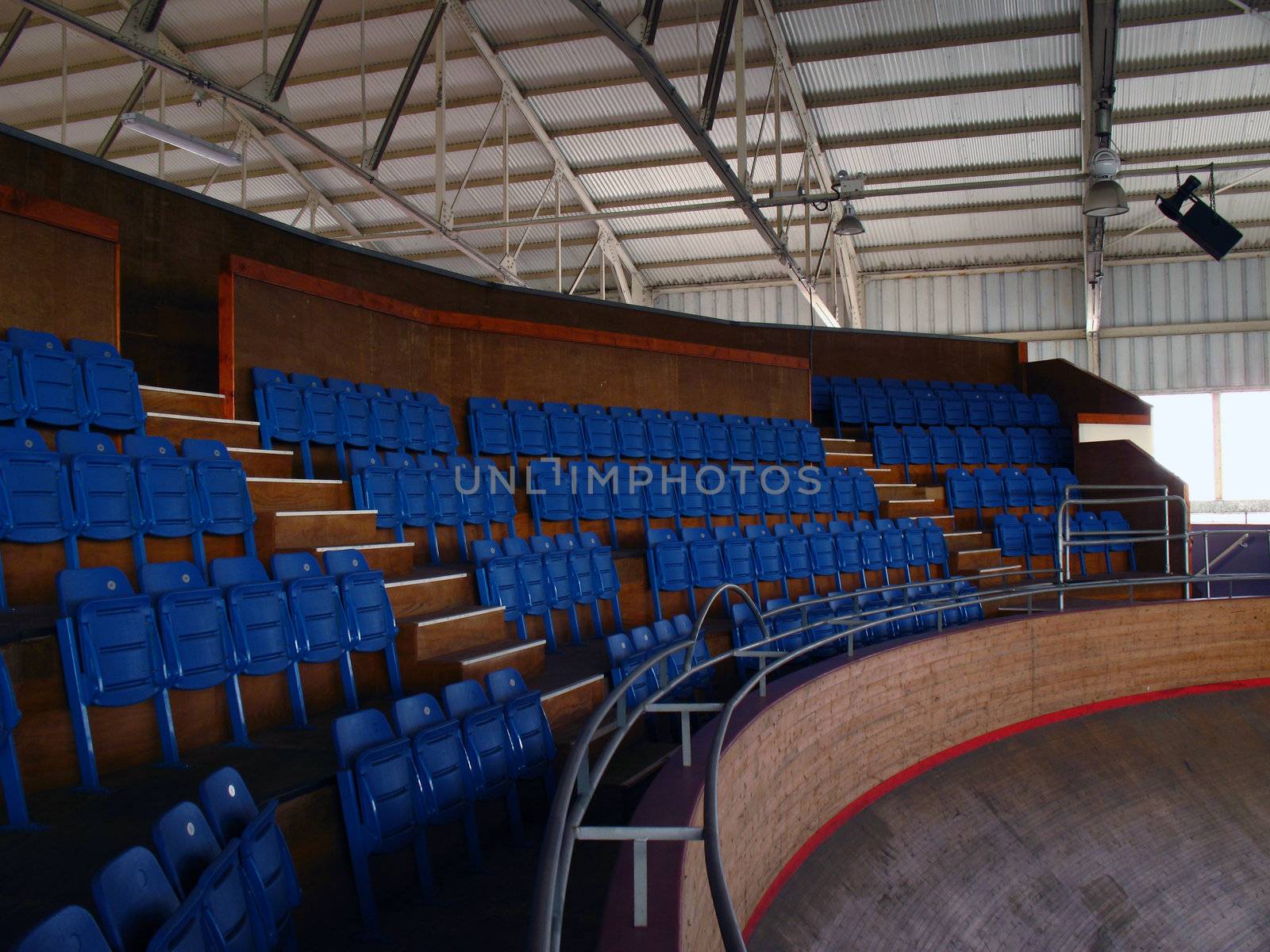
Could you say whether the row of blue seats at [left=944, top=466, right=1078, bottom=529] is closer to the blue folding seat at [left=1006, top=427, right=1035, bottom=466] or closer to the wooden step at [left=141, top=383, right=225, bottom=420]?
the blue folding seat at [left=1006, top=427, right=1035, bottom=466]

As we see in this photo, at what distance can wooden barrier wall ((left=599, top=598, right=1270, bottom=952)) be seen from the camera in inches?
110

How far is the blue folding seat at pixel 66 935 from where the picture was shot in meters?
1.32

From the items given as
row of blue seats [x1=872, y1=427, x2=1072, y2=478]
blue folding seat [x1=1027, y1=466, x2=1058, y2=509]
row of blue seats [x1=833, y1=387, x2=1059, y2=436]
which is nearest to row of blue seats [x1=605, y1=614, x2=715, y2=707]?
row of blue seats [x1=872, y1=427, x2=1072, y2=478]

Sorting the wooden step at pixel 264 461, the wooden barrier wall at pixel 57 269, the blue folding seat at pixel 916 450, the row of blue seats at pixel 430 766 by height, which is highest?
the wooden barrier wall at pixel 57 269

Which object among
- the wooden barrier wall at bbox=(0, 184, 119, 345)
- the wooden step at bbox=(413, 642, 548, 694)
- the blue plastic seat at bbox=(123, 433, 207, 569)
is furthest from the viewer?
the wooden barrier wall at bbox=(0, 184, 119, 345)

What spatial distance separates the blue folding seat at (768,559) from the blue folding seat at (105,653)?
436 cm

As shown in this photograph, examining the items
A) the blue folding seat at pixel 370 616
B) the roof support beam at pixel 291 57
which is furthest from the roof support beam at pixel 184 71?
the blue folding seat at pixel 370 616

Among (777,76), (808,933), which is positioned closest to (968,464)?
(777,76)

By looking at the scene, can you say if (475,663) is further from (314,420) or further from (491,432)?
(491,432)

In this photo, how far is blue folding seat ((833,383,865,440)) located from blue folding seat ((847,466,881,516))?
5.99 feet

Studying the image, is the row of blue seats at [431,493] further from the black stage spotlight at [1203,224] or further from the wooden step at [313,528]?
the black stage spotlight at [1203,224]

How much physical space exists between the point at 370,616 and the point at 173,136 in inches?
247

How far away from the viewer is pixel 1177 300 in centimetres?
1628

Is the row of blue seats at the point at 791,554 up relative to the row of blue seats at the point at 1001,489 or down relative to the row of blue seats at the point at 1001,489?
down
